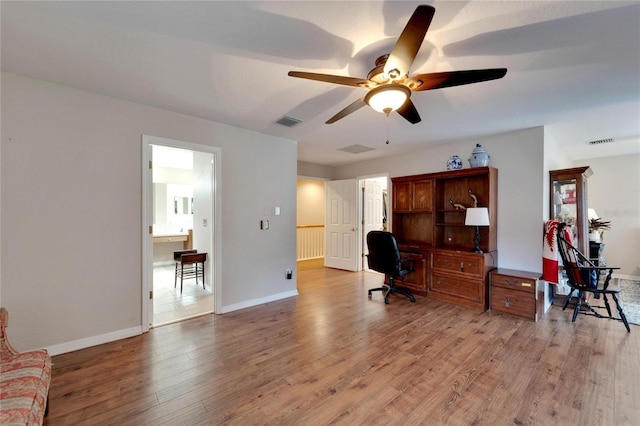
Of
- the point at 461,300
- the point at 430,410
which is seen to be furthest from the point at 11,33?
the point at 461,300

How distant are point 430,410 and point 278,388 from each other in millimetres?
1052

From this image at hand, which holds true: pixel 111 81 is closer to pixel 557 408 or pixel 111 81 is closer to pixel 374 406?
pixel 374 406

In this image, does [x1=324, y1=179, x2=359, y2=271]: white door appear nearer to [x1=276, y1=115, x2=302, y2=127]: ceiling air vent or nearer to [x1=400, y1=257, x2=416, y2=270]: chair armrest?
[x1=400, y1=257, x2=416, y2=270]: chair armrest

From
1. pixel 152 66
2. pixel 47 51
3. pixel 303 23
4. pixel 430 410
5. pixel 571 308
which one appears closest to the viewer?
pixel 303 23

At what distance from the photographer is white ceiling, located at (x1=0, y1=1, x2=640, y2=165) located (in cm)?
153

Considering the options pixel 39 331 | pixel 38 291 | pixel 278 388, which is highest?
pixel 38 291

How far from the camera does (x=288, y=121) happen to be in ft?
10.8

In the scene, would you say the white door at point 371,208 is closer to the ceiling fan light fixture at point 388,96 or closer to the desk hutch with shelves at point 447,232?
the desk hutch with shelves at point 447,232

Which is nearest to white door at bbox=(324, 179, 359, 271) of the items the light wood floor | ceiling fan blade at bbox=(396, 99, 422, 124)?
the light wood floor

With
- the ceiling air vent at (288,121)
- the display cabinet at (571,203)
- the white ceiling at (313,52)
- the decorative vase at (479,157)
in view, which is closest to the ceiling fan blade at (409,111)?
the white ceiling at (313,52)

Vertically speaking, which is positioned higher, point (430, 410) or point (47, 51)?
point (47, 51)

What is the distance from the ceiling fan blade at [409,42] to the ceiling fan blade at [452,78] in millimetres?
137

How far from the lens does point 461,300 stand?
366 centimetres

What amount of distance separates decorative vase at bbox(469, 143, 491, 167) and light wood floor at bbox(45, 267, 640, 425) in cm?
208
